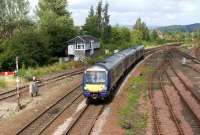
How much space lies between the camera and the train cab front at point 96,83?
27.3 metres

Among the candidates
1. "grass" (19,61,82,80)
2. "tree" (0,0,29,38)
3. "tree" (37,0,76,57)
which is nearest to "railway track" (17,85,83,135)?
"grass" (19,61,82,80)

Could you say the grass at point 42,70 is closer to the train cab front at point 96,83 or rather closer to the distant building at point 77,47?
the distant building at point 77,47

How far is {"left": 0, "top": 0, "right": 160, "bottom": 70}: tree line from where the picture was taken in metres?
56.2

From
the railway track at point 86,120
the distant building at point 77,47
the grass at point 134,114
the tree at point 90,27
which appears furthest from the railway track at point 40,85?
the tree at point 90,27

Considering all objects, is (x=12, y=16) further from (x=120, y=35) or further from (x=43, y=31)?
(x=120, y=35)

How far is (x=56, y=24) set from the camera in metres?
77.2

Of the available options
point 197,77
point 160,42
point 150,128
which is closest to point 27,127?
point 150,128

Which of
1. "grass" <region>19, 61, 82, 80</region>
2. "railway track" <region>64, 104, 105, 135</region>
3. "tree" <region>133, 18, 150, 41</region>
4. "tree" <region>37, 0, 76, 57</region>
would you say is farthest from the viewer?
"tree" <region>133, 18, 150, 41</region>

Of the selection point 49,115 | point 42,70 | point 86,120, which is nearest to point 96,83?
point 49,115

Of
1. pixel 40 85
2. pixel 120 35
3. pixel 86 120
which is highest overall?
pixel 120 35

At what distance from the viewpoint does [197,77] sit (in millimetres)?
43031

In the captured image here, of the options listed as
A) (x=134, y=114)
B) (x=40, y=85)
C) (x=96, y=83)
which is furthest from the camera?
(x=40, y=85)

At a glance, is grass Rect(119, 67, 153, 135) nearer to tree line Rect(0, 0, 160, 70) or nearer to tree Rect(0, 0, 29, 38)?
tree line Rect(0, 0, 160, 70)

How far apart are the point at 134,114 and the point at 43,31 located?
48.9 metres
